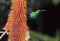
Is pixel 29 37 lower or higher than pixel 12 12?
lower

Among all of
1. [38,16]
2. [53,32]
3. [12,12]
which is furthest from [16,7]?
[53,32]

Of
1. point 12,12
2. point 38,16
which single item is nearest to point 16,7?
point 12,12

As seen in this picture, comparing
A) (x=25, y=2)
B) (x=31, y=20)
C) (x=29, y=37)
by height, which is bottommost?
(x=29, y=37)

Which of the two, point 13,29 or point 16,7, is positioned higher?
point 16,7

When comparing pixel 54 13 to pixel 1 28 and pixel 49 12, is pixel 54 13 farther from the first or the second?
pixel 1 28

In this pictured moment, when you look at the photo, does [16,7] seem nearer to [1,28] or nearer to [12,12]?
[12,12]
